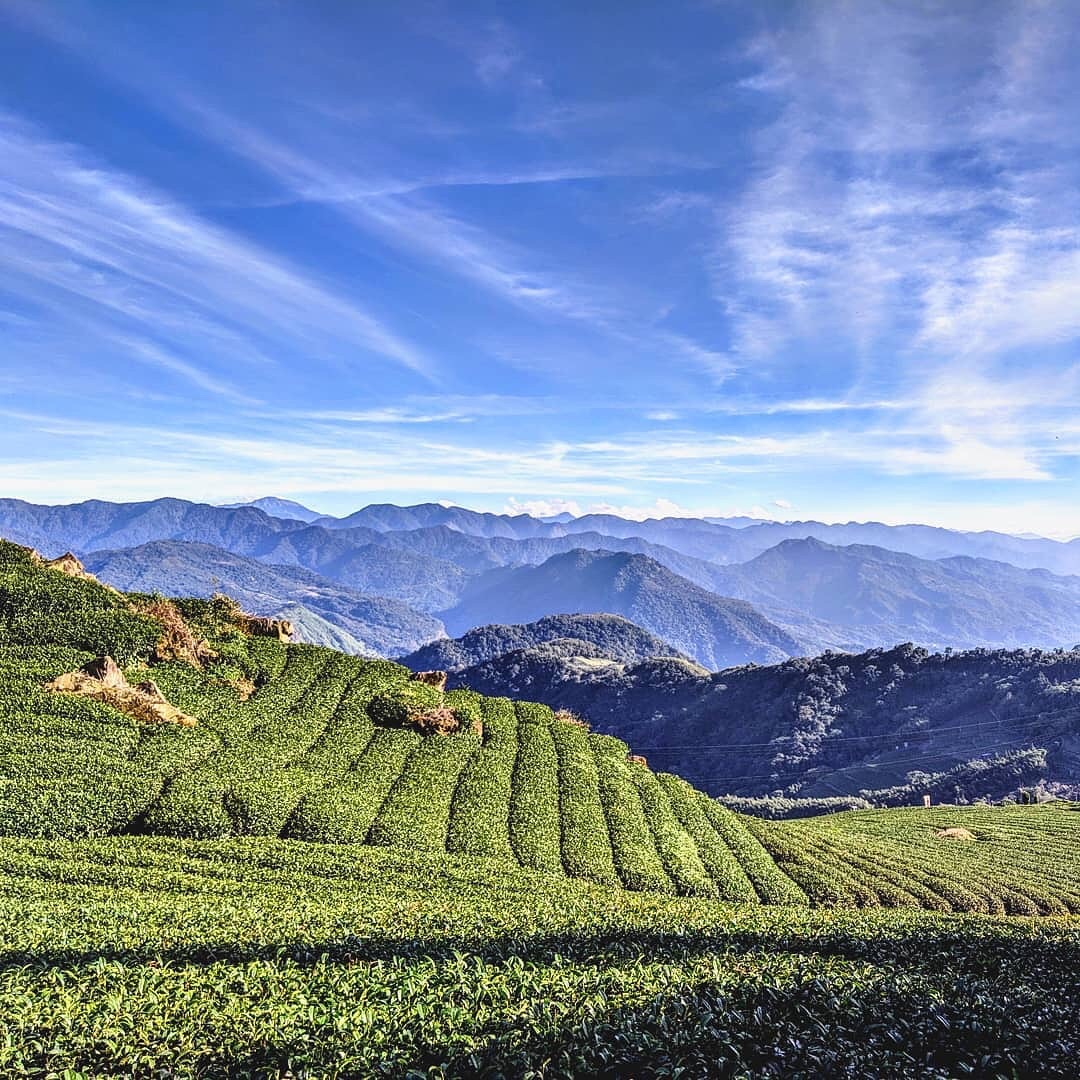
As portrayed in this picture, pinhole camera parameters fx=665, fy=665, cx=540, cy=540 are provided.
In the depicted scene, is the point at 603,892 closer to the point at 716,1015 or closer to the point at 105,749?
the point at 716,1015

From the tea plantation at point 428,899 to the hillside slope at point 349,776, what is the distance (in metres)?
0.19

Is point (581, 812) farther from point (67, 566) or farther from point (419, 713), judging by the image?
point (67, 566)

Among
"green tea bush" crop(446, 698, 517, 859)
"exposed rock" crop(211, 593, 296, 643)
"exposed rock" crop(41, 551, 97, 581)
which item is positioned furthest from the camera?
"exposed rock" crop(211, 593, 296, 643)

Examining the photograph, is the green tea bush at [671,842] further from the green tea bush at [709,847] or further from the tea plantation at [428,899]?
the green tea bush at [709,847]

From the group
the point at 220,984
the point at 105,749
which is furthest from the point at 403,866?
the point at 220,984

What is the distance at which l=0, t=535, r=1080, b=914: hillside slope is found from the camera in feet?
98.6

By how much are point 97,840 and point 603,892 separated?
809 inches

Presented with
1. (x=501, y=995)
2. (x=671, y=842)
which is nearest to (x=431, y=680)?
(x=671, y=842)

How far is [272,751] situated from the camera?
36500mm

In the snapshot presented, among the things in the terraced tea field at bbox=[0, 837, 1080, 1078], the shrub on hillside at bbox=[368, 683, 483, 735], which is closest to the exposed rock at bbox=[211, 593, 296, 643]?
the shrub on hillside at bbox=[368, 683, 483, 735]

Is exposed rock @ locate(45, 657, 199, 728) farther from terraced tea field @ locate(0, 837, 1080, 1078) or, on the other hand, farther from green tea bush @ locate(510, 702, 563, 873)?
green tea bush @ locate(510, 702, 563, 873)

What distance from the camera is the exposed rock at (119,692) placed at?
3441 cm

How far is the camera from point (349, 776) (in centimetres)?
3638

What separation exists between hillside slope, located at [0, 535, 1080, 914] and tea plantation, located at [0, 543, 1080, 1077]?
0.61 feet
